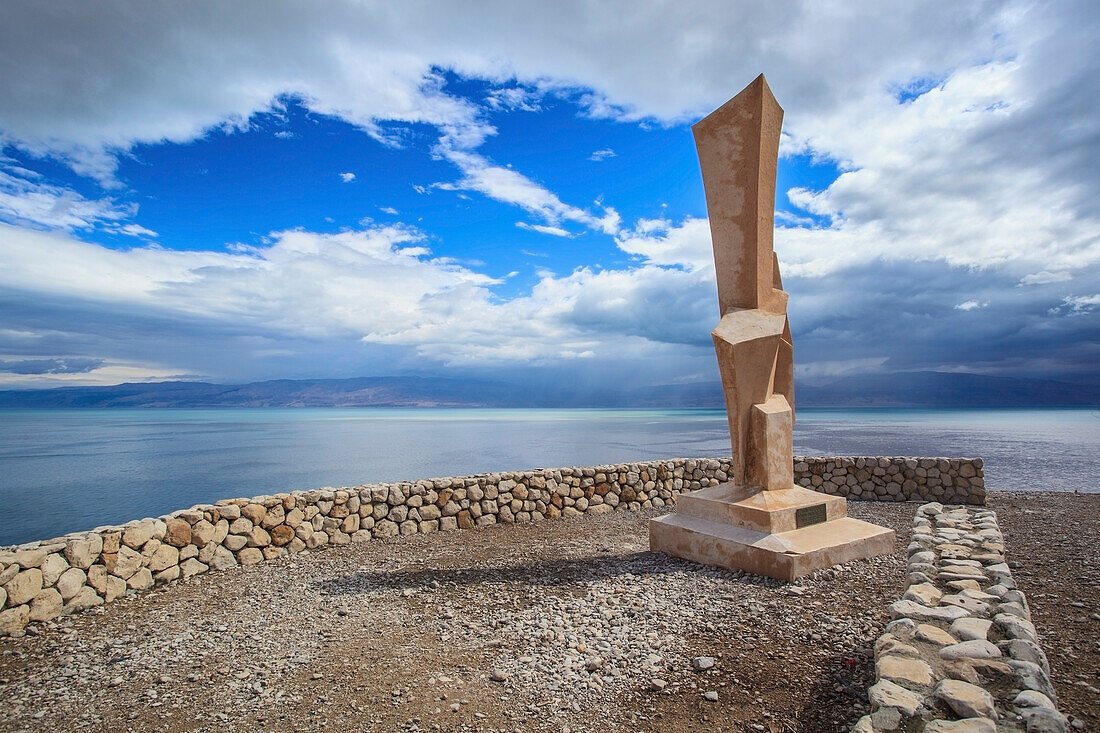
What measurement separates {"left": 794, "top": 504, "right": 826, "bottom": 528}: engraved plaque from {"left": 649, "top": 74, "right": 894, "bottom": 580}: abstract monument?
1 centimetres

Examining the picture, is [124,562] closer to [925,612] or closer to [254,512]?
[254,512]

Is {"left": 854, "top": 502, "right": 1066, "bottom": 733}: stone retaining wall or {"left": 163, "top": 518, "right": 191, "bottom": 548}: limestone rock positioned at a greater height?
{"left": 854, "top": 502, "right": 1066, "bottom": 733}: stone retaining wall

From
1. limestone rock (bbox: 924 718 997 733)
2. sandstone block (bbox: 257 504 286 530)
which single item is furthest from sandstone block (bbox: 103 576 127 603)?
limestone rock (bbox: 924 718 997 733)

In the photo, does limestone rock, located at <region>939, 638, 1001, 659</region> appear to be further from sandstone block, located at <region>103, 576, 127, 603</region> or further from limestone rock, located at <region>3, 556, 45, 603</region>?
limestone rock, located at <region>3, 556, 45, 603</region>

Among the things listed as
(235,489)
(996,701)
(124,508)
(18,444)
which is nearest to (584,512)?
(996,701)

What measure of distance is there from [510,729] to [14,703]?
3.62m

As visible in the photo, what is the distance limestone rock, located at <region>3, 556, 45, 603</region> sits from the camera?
205 inches

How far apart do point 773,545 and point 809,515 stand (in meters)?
0.92

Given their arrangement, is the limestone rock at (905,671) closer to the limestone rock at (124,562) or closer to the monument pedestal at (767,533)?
the monument pedestal at (767,533)

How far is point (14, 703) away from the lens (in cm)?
397

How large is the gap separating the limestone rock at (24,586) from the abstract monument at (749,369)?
6513 mm

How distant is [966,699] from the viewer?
9.48 feet

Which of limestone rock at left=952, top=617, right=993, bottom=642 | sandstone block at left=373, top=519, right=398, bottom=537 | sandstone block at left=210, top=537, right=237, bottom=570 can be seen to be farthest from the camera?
sandstone block at left=373, top=519, right=398, bottom=537

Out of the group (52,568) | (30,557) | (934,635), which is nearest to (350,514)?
(52,568)
